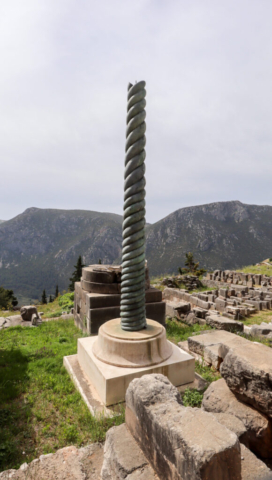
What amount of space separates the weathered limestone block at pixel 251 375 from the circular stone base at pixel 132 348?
1.14 m

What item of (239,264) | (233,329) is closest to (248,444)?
(233,329)

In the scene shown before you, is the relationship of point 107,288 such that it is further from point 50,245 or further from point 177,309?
point 50,245

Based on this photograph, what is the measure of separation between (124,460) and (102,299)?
3.99 metres

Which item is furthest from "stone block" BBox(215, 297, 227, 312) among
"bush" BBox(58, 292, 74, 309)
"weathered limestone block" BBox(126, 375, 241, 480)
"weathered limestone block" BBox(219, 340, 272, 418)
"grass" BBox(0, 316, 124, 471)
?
"weathered limestone block" BBox(126, 375, 241, 480)

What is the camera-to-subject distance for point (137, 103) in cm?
361

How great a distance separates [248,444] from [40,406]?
8.60 ft

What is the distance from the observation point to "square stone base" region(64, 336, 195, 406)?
3.12 metres

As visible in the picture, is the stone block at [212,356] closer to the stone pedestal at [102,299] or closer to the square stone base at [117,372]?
the square stone base at [117,372]

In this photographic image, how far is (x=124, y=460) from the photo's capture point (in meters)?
1.82

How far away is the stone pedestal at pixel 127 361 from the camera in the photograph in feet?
10.4

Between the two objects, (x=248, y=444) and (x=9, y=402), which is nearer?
(x=248, y=444)

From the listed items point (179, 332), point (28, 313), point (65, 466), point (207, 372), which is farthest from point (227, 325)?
point (28, 313)

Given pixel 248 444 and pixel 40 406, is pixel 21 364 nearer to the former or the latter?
pixel 40 406

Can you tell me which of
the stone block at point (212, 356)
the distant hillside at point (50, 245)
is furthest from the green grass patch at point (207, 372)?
the distant hillside at point (50, 245)
